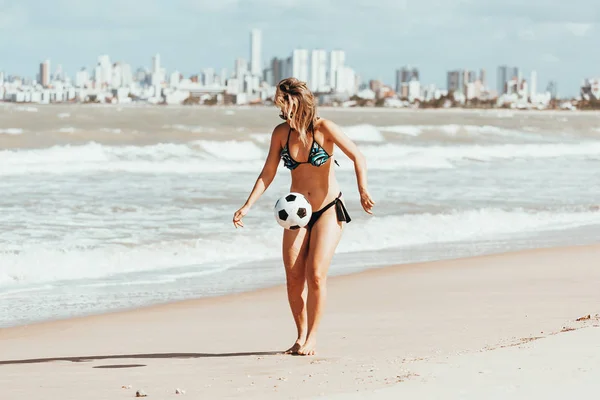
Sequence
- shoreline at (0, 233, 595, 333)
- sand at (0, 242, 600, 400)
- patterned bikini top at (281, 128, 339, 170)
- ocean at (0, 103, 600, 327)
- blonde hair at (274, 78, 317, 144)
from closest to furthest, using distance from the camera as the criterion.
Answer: sand at (0, 242, 600, 400) < blonde hair at (274, 78, 317, 144) < patterned bikini top at (281, 128, 339, 170) < shoreline at (0, 233, 595, 333) < ocean at (0, 103, 600, 327)

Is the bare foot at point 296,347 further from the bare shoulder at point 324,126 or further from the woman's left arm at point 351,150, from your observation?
the bare shoulder at point 324,126

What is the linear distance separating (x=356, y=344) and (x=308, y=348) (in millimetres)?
439

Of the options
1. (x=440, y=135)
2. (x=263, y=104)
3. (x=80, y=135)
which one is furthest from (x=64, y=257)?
(x=263, y=104)

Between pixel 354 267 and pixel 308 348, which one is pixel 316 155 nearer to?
pixel 308 348

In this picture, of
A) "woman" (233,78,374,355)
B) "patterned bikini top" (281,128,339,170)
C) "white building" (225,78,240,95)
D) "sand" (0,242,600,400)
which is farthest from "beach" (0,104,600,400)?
"white building" (225,78,240,95)

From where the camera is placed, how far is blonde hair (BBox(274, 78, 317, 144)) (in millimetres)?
5648

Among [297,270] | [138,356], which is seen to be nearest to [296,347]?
[297,270]

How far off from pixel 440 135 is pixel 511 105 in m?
128

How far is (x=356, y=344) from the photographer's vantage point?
6.16m

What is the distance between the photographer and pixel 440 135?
53719 millimetres

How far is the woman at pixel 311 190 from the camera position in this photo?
18.8 feet

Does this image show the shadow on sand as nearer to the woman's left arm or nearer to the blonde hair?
the woman's left arm

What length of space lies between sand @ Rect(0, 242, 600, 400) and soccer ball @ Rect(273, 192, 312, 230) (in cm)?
74

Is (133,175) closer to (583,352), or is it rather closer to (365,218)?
(365,218)
